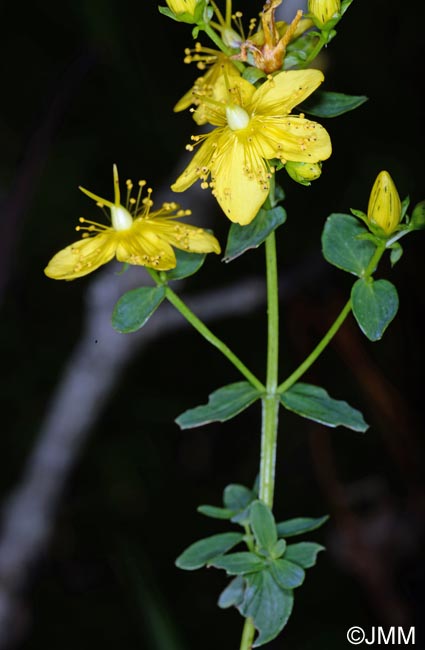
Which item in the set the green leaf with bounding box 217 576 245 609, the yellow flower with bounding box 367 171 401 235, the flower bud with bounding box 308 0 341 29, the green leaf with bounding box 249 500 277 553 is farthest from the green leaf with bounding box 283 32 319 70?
the green leaf with bounding box 217 576 245 609

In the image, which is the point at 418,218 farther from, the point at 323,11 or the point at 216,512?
the point at 216,512

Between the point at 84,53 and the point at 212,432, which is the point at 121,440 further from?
the point at 84,53

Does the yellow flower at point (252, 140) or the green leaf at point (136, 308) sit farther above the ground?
the yellow flower at point (252, 140)

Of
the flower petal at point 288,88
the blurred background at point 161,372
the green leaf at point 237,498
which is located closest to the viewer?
the flower petal at point 288,88

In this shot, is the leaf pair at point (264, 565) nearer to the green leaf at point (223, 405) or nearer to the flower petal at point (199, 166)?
the green leaf at point (223, 405)

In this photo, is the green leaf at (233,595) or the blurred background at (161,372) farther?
the blurred background at (161,372)

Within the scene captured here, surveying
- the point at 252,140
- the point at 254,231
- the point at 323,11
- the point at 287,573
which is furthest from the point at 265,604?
the point at 323,11

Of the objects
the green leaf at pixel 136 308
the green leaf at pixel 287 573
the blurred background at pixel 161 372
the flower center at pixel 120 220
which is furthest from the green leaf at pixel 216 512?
the blurred background at pixel 161 372

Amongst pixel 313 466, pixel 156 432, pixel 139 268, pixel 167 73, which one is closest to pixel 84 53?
pixel 167 73
